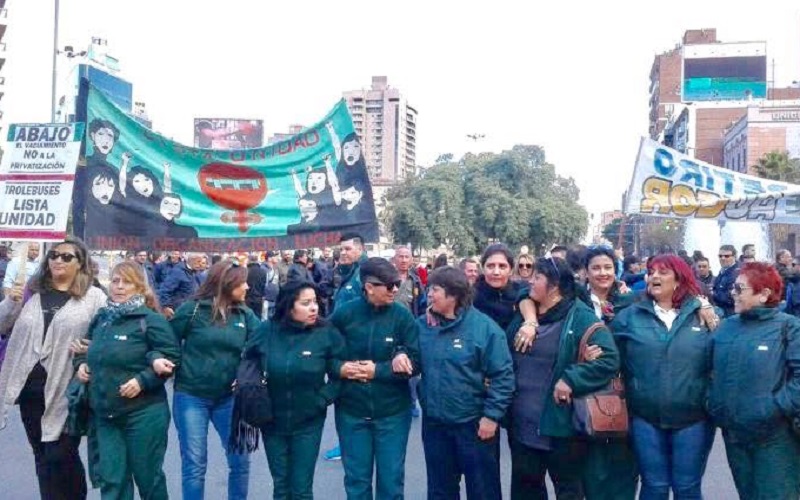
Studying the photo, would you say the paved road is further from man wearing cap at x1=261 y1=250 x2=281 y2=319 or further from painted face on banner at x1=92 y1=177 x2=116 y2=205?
man wearing cap at x1=261 y1=250 x2=281 y2=319

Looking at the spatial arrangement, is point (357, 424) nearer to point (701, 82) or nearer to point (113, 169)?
point (113, 169)

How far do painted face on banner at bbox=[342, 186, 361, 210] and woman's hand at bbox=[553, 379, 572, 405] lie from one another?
3.09 meters

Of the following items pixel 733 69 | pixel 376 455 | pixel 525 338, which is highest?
pixel 733 69

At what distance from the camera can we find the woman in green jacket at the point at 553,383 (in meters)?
4.74

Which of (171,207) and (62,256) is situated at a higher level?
(171,207)

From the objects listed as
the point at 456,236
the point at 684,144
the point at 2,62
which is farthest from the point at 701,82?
the point at 2,62

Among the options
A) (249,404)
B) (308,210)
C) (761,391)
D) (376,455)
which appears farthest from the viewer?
(308,210)

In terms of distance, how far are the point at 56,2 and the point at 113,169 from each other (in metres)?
5.09

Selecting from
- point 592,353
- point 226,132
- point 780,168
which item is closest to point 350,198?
point 592,353

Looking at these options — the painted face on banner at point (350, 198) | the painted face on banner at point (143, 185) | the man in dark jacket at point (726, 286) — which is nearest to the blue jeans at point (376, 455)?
the painted face on banner at point (350, 198)

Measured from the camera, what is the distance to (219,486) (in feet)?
21.9

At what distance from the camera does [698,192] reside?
9836mm

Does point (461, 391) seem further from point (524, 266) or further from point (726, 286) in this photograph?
point (726, 286)

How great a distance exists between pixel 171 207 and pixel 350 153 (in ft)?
5.28
